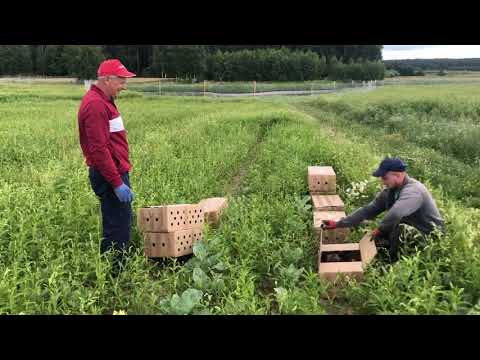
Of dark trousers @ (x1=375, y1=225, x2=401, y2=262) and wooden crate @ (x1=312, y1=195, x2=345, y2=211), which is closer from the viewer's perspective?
dark trousers @ (x1=375, y1=225, x2=401, y2=262)

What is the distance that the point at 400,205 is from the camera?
4.11m

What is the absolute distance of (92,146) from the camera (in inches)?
158

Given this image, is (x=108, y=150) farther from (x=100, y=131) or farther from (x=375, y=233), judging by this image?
(x=375, y=233)

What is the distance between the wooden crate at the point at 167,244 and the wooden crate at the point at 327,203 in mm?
1727

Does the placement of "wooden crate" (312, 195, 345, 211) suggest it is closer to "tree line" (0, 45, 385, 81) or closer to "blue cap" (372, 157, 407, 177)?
"blue cap" (372, 157, 407, 177)

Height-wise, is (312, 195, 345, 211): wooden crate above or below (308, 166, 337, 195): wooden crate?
below

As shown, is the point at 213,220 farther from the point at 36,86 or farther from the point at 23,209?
the point at 36,86

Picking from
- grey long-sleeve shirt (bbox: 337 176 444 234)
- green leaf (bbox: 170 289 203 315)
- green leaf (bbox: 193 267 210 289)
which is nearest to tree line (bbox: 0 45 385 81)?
grey long-sleeve shirt (bbox: 337 176 444 234)

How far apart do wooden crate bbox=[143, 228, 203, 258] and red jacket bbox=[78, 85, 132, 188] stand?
2.28 ft

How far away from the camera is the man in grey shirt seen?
4125mm

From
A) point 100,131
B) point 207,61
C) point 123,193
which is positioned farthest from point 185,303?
point 207,61

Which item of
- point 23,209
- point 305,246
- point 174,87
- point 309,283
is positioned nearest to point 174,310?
point 309,283

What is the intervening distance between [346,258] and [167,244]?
5.71 feet

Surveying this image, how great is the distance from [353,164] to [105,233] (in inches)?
185
